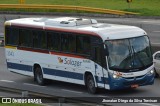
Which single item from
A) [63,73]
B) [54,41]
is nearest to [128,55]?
[63,73]

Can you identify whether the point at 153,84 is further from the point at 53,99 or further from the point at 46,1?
the point at 46,1

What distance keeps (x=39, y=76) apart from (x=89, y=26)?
11.8ft

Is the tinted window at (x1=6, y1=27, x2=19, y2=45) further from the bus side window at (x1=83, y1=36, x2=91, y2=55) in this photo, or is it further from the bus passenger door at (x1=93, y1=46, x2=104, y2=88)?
the bus passenger door at (x1=93, y1=46, x2=104, y2=88)

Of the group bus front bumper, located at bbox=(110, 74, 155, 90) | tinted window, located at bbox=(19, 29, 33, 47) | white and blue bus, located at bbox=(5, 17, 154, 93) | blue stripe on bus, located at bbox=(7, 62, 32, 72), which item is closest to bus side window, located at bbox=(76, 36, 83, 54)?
white and blue bus, located at bbox=(5, 17, 154, 93)

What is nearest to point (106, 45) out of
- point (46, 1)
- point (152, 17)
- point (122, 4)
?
point (152, 17)

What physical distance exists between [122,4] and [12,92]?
40588 millimetres

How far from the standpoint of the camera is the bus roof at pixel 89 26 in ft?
75.8

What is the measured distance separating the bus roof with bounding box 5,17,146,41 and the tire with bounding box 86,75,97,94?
5.59 ft

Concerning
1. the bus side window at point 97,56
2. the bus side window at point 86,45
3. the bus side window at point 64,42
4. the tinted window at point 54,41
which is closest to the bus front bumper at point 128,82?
the bus side window at point 97,56

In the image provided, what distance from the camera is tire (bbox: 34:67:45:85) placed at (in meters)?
26.5

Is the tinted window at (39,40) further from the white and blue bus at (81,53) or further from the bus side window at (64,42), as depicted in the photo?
the bus side window at (64,42)

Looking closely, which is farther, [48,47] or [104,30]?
[48,47]

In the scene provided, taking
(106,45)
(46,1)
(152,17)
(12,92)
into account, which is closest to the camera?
(12,92)

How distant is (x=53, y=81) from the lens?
Result: 27406 millimetres
